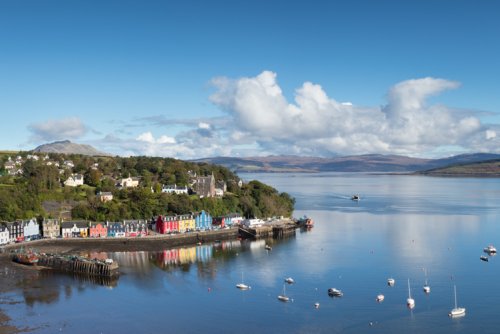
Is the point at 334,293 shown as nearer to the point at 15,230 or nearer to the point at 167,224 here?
the point at 167,224

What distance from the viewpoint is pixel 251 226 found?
51.8 m

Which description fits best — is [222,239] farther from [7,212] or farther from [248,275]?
[7,212]

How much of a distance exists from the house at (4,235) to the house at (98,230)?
6451mm

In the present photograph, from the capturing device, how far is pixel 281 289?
29047 mm

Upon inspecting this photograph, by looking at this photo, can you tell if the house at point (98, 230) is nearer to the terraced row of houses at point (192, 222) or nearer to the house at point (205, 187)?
the terraced row of houses at point (192, 222)

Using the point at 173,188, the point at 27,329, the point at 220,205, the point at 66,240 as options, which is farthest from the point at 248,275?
the point at 173,188

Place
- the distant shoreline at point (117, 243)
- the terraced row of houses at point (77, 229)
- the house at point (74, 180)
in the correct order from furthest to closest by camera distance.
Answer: the house at point (74, 180), the terraced row of houses at point (77, 229), the distant shoreline at point (117, 243)

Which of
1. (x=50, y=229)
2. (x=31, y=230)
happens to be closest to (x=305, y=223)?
(x=50, y=229)

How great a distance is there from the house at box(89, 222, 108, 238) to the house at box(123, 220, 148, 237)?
174cm

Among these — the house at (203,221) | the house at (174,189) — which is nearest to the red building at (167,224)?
the house at (203,221)

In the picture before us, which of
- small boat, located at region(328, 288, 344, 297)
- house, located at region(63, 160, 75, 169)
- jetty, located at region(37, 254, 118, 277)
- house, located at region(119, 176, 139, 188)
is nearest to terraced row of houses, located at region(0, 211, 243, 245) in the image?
jetty, located at region(37, 254, 118, 277)

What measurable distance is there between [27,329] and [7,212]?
2504 cm

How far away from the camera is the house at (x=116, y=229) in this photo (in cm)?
4547

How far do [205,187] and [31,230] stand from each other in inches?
831
